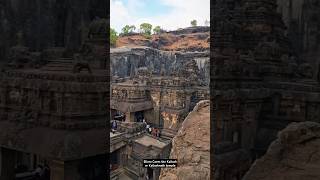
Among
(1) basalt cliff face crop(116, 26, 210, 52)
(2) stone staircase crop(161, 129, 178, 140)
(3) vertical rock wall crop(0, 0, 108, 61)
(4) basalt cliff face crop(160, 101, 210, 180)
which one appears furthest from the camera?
(1) basalt cliff face crop(116, 26, 210, 52)

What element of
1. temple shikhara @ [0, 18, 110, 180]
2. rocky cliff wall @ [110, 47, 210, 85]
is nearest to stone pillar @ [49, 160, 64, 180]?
temple shikhara @ [0, 18, 110, 180]

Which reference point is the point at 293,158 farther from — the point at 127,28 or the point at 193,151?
the point at 127,28

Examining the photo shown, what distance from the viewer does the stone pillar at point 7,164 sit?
8547mm

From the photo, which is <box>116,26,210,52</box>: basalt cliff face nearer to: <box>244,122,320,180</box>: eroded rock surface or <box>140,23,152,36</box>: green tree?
<box>140,23,152,36</box>: green tree

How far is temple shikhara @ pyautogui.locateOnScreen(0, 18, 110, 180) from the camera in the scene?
7.32 meters

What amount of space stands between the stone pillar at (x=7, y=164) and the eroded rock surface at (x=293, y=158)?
19.4ft

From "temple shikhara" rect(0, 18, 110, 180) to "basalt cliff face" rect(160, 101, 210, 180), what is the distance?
19.9 feet

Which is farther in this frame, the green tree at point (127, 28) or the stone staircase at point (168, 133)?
the green tree at point (127, 28)

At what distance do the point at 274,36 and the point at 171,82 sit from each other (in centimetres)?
2280

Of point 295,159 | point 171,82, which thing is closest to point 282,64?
point 295,159

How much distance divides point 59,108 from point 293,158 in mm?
4585

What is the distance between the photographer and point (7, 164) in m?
8.63

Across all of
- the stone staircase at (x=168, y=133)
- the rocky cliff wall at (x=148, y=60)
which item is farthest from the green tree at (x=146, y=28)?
the stone staircase at (x=168, y=133)

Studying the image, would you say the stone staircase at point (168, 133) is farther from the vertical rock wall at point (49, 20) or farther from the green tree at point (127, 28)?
the green tree at point (127, 28)
